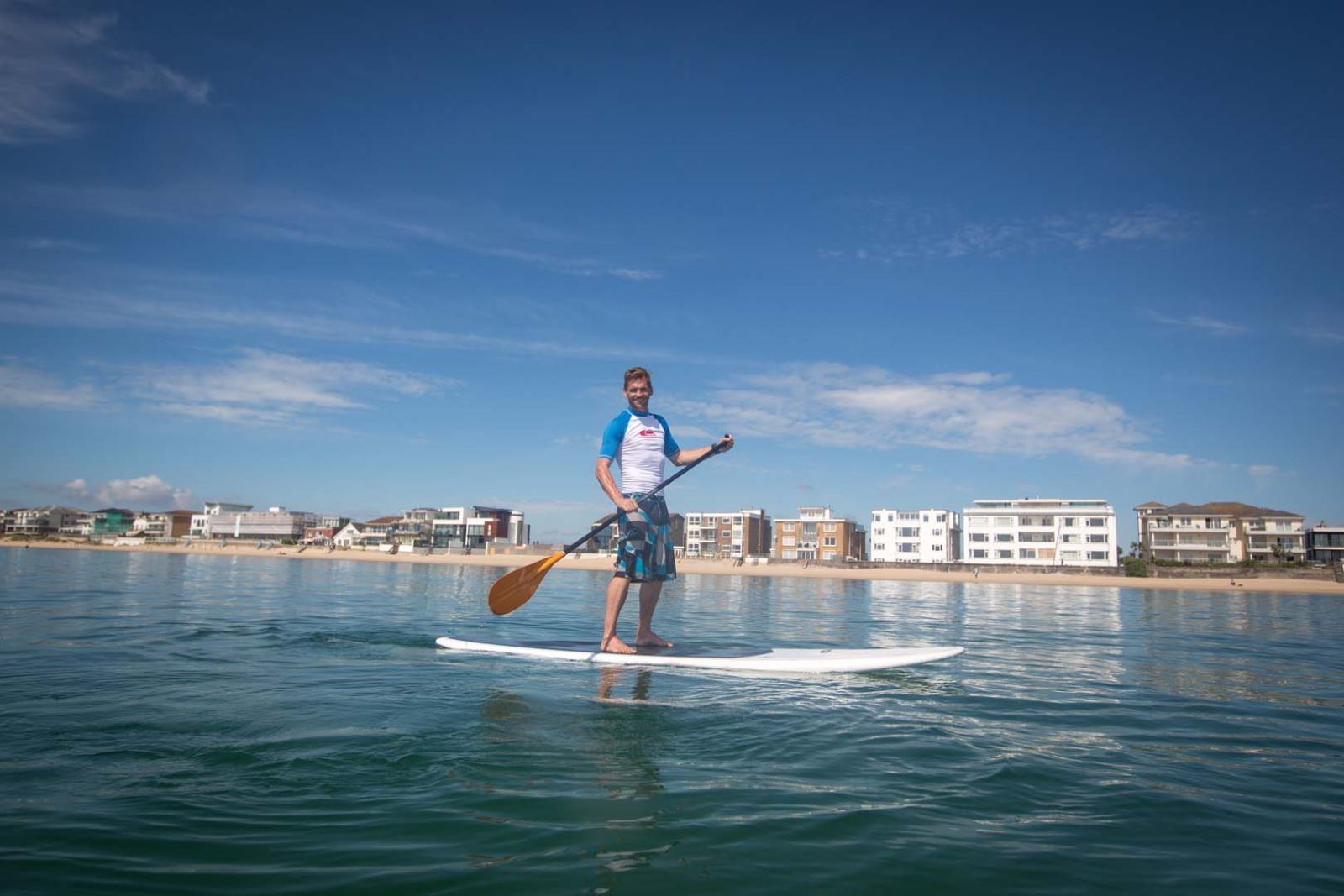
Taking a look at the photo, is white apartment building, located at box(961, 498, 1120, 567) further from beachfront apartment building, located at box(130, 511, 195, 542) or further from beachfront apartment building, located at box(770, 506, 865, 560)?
beachfront apartment building, located at box(130, 511, 195, 542)

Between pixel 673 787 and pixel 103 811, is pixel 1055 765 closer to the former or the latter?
pixel 673 787

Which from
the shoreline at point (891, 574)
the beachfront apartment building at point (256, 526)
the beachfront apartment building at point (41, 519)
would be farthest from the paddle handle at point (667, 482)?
the beachfront apartment building at point (41, 519)

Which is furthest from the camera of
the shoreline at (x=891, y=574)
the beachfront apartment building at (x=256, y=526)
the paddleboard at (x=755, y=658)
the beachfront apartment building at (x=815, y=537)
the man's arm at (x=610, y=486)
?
the beachfront apartment building at (x=256, y=526)

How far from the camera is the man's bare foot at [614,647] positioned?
757 cm

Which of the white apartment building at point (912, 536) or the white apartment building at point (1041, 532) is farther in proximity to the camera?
the white apartment building at point (912, 536)

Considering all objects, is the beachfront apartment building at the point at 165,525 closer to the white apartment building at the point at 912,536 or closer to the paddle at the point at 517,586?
the white apartment building at the point at 912,536

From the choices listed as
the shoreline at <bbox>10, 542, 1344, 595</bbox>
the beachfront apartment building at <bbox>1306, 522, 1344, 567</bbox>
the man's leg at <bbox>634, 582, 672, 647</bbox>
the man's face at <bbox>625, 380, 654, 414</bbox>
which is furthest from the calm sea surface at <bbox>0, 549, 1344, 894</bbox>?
the beachfront apartment building at <bbox>1306, 522, 1344, 567</bbox>

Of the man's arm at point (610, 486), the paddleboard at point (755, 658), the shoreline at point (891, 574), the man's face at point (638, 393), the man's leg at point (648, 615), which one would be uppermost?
the man's face at point (638, 393)

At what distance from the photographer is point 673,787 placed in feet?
11.5

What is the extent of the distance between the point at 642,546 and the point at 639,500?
48 centimetres

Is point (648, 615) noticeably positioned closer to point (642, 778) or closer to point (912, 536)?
point (642, 778)

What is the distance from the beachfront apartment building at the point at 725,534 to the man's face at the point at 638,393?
95.4 m

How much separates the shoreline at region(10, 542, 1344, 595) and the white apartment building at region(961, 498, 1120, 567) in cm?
692

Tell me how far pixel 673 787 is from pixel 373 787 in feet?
4.59
